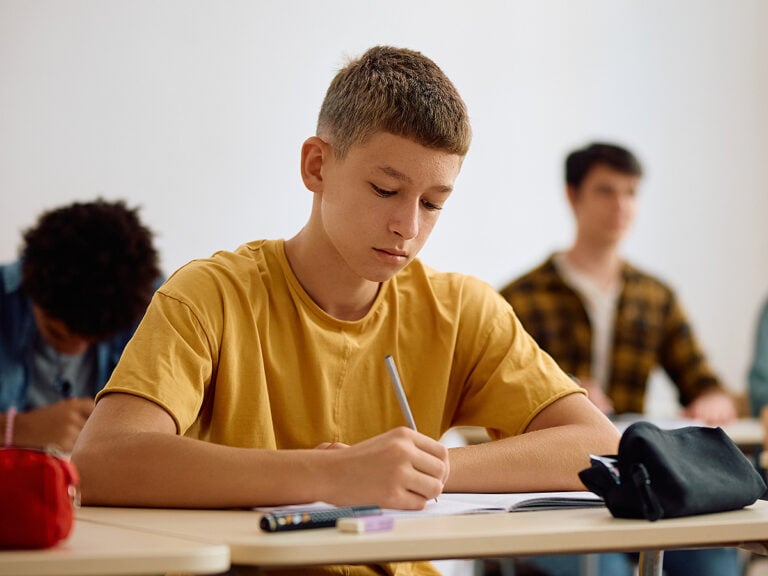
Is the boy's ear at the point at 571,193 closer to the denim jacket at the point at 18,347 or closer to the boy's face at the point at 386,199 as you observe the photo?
the denim jacket at the point at 18,347

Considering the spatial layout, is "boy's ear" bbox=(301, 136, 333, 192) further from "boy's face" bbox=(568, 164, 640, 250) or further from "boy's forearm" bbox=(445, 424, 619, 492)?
"boy's face" bbox=(568, 164, 640, 250)

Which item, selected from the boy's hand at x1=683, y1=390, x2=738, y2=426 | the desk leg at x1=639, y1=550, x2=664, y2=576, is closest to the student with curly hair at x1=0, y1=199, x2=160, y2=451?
the desk leg at x1=639, y1=550, x2=664, y2=576

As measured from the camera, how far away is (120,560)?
2.78ft

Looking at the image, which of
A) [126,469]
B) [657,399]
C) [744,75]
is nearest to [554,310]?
[657,399]

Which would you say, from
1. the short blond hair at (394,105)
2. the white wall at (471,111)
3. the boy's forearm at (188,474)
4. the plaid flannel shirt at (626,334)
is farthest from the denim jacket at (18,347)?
the plaid flannel shirt at (626,334)

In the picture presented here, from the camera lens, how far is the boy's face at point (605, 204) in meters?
3.83

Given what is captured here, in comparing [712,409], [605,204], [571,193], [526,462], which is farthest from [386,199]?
[571,193]

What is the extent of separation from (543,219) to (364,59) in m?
3.03

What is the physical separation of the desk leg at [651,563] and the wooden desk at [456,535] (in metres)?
0.11

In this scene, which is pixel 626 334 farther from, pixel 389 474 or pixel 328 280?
pixel 389 474

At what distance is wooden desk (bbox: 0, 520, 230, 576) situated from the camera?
2.78 ft

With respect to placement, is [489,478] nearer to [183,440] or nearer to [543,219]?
[183,440]

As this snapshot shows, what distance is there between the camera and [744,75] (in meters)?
4.93

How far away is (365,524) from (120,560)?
0.78 feet
